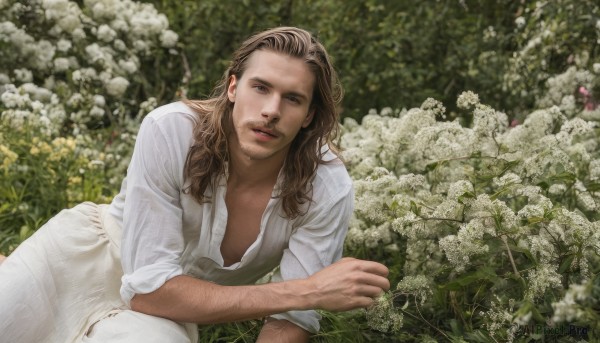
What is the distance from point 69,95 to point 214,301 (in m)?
2.76

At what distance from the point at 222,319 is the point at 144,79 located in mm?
3337

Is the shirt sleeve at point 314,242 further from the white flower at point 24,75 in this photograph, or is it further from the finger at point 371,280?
the white flower at point 24,75

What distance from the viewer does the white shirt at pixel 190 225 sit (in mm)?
2297

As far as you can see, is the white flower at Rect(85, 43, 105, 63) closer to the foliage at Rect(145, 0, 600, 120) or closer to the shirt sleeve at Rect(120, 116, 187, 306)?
the foliage at Rect(145, 0, 600, 120)

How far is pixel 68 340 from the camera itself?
97.4 inches

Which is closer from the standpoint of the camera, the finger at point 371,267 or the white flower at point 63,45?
the finger at point 371,267

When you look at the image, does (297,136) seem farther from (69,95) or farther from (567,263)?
(69,95)

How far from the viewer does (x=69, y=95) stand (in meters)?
4.69

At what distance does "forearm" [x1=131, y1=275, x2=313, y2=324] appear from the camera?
2.28m

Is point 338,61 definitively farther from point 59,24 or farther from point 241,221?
point 241,221

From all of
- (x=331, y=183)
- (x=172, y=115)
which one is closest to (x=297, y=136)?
(x=331, y=183)

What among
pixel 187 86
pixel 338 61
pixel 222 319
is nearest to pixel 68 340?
pixel 222 319

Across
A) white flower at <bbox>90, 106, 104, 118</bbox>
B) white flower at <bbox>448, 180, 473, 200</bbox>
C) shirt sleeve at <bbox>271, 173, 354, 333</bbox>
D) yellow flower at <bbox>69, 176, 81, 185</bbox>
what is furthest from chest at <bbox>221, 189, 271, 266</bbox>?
white flower at <bbox>90, 106, 104, 118</bbox>

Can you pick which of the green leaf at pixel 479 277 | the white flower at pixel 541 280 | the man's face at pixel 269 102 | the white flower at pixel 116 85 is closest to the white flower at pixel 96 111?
the white flower at pixel 116 85
